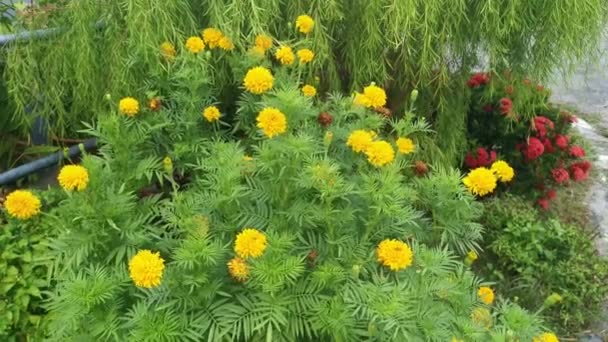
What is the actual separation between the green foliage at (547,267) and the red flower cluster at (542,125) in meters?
0.54

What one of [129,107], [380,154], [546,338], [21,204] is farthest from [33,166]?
[546,338]

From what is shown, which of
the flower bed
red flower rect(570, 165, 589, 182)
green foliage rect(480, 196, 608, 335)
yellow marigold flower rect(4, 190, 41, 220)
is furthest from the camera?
red flower rect(570, 165, 589, 182)

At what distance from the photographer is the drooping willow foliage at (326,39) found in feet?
7.04

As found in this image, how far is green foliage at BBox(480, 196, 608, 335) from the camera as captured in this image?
2.73 meters

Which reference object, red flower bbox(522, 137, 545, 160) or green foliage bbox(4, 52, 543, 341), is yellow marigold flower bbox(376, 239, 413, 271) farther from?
red flower bbox(522, 137, 545, 160)

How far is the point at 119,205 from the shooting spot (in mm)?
1736

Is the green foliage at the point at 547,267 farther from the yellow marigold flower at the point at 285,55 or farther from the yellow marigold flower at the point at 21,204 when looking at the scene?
the yellow marigold flower at the point at 21,204

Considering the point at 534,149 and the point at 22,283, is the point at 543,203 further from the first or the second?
the point at 22,283

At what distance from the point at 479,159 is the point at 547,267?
0.72 m

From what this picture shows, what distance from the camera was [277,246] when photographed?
1601 mm

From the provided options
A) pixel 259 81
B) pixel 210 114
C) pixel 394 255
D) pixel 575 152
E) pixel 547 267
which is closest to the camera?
pixel 394 255

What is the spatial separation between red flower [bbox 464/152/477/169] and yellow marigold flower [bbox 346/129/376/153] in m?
1.64

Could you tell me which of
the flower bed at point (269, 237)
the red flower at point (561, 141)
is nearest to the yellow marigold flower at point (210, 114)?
the flower bed at point (269, 237)

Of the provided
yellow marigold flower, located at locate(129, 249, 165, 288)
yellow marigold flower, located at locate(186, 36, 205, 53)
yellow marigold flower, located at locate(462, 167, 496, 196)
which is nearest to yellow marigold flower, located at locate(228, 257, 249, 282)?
yellow marigold flower, located at locate(129, 249, 165, 288)
